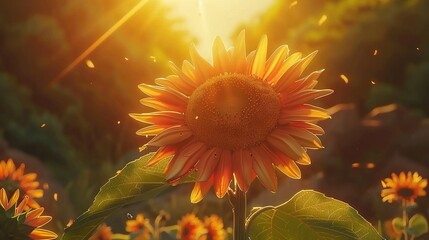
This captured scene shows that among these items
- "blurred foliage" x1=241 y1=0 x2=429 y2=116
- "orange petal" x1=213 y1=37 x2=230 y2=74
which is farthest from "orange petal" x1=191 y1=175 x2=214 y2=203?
"blurred foliage" x1=241 y1=0 x2=429 y2=116

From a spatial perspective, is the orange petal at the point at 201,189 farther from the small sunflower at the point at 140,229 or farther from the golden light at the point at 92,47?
the golden light at the point at 92,47

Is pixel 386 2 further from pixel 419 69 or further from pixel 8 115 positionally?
pixel 8 115

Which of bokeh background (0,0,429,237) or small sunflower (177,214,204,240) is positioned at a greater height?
bokeh background (0,0,429,237)

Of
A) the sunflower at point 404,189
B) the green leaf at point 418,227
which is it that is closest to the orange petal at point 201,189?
the green leaf at point 418,227

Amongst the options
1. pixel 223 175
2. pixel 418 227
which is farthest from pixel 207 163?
pixel 418 227

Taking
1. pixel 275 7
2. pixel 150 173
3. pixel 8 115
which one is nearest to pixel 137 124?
pixel 8 115

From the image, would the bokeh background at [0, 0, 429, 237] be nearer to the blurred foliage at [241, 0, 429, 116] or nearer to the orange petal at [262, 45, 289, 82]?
the blurred foliage at [241, 0, 429, 116]

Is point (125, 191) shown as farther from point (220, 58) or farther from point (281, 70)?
point (281, 70)
